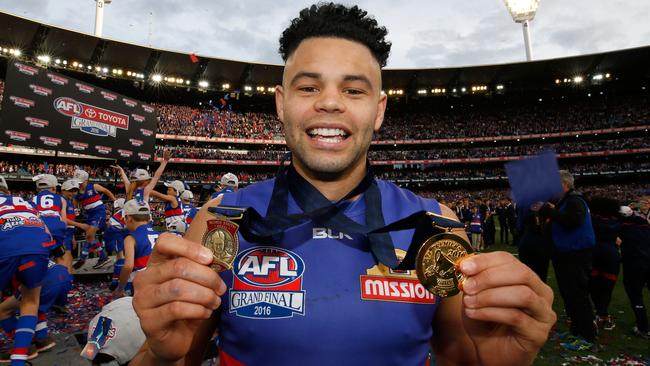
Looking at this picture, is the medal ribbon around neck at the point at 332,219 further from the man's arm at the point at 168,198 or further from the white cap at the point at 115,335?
the man's arm at the point at 168,198

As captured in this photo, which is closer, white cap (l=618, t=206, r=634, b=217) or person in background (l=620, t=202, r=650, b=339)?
person in background (l=620, t=202, r=650, b=339)

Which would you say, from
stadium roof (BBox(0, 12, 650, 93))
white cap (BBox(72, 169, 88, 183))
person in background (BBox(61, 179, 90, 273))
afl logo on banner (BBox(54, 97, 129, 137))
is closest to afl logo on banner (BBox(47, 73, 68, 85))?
afl logo on banner (BBox(54, 97, 129, 137))

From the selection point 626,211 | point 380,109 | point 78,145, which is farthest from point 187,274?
point 78,145

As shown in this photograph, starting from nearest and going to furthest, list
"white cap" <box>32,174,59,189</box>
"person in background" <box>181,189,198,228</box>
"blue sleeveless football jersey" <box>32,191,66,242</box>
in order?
"blue sleeveless football jersey" <box>32,191,66,242</box>
"white cap" <box>32,174,59,189</box>
"person in background" <box>181,189,198,228</box>

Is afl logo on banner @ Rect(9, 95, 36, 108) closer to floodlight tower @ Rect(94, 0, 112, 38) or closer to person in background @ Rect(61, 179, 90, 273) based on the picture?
person in background @ Rect(61, 179, 90, 273)

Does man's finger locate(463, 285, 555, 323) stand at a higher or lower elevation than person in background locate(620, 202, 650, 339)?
higher

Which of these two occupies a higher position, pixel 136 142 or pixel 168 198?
pixel 136 142

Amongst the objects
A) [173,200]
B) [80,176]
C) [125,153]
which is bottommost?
[173,200]

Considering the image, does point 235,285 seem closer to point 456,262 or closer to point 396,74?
point 456,262

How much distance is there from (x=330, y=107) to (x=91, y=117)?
20324mm

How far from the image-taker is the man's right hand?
1001 millimetres

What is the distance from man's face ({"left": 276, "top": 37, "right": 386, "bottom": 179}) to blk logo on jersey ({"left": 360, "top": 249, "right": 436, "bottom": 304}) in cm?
45

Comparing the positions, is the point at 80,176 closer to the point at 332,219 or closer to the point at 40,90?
the point at 40,90

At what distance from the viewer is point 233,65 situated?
37344mm
